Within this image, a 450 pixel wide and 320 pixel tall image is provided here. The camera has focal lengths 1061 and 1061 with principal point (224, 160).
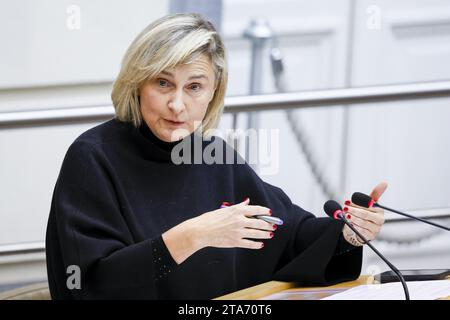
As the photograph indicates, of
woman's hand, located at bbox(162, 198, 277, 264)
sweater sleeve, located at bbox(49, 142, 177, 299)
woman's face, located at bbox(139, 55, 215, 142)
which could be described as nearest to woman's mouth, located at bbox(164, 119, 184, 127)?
woman's face, located at bbox(139, 55, 215, 142)

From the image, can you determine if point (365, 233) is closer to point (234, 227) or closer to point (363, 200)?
point (363, 200)

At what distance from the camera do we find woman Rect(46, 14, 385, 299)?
1.99 m

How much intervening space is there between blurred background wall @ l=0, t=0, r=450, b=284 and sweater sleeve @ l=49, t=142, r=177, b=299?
1.47 m

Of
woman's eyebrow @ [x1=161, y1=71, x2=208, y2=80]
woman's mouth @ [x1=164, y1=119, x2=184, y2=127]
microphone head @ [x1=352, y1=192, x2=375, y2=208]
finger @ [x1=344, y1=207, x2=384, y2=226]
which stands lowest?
finger @ [x1=344, y1=207, x2=384, y2=226]

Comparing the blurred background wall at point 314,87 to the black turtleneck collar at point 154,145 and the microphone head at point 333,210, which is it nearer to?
the black turtleneck collar at point 154,145

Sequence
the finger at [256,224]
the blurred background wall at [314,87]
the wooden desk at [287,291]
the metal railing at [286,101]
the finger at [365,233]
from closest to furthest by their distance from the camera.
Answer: the finger at [256,224] → the wooden desk at [287,291] → the finger at [365,233] → the metal railing at [286,101] → the blurred background wall at [314,87]

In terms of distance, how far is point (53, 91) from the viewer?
357 centimetres

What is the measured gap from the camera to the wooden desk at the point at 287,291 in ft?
6.59

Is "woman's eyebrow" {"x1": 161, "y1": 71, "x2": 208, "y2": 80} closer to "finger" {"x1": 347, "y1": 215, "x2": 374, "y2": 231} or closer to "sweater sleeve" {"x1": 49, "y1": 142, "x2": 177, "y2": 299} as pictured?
"sweater sleeve" {"x1": 49, "y1": 142, "x2": 177, "y2": 299}

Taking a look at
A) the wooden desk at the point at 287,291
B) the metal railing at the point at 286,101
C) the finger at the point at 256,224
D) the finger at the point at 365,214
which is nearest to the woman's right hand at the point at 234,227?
the finger at the point at 256,224

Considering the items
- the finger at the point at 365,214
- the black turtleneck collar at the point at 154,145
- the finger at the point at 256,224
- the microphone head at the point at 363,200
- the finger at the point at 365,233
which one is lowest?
the finger at the point at 365,233
